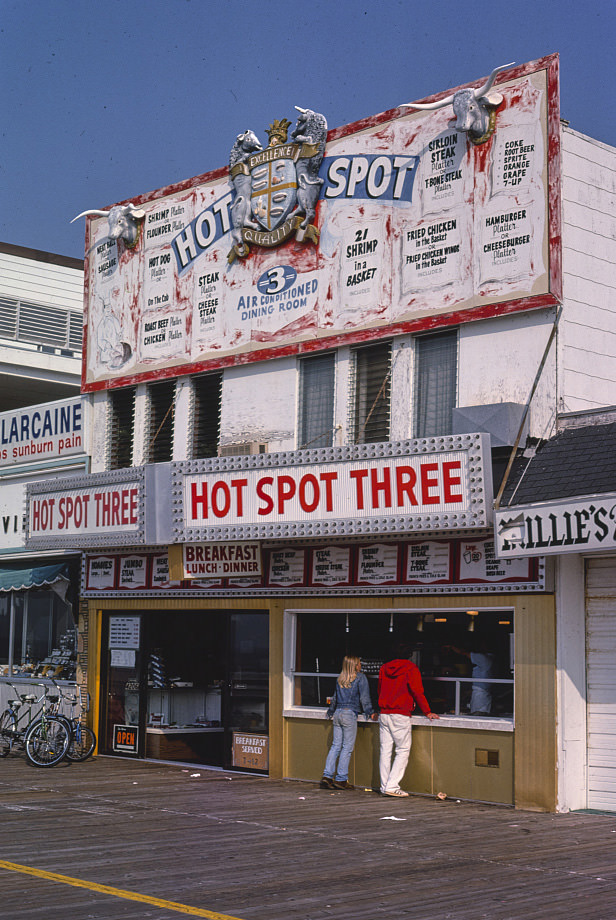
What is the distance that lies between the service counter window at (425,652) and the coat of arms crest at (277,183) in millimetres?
5824

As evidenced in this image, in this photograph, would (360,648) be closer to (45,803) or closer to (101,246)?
(45,803)

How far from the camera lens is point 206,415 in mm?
19250

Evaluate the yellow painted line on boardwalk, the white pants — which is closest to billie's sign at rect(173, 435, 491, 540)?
the white pants

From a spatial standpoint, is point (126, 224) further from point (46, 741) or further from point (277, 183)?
point (46, 741)

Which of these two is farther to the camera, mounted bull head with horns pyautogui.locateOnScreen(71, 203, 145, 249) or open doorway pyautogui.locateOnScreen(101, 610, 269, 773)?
mounted bull head with horns pyautogui.locateOnScreen(71, 203, 145, 249)

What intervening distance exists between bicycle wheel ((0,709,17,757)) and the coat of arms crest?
8.90m

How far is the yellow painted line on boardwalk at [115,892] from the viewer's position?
28.2 feet

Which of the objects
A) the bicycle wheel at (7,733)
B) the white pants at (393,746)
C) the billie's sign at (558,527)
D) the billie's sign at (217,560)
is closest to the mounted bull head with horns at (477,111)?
the billie's sign at (558,527)

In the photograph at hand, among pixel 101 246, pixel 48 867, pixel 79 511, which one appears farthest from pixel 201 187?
pixel 48 867

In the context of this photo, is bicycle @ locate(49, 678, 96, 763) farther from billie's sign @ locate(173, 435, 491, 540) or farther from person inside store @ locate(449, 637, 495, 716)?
person inside store @ locate(449, 637, 495, 716)

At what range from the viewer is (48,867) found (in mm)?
10367

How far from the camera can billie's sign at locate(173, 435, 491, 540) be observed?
1373cm

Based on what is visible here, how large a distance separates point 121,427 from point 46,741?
564 cm

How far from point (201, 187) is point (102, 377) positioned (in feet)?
12.9
